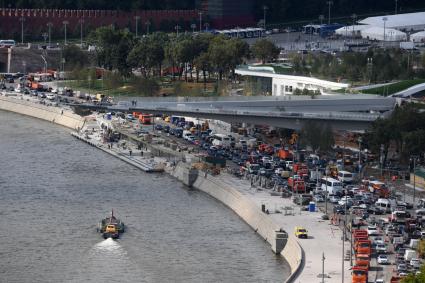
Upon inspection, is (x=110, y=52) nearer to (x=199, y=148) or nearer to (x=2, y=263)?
(x=199, y=148)

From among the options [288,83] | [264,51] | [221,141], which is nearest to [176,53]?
[264,51]

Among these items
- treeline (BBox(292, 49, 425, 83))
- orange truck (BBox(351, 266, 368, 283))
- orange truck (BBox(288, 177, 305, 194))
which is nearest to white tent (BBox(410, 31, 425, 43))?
treeline (BBox(292, 49, 425, 83))

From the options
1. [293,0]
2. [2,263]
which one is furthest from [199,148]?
[293,0]

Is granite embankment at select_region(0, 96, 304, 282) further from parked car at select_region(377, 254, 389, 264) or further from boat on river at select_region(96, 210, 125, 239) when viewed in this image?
boat on river at select_region(96, 210, 125, 239)

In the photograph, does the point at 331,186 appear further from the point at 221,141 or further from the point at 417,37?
the point at 417,37

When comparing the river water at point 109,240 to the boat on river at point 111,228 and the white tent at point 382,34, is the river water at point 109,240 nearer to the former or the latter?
the boat on river at point 111,228

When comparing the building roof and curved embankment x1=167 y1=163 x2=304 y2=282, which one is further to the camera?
the building roof
